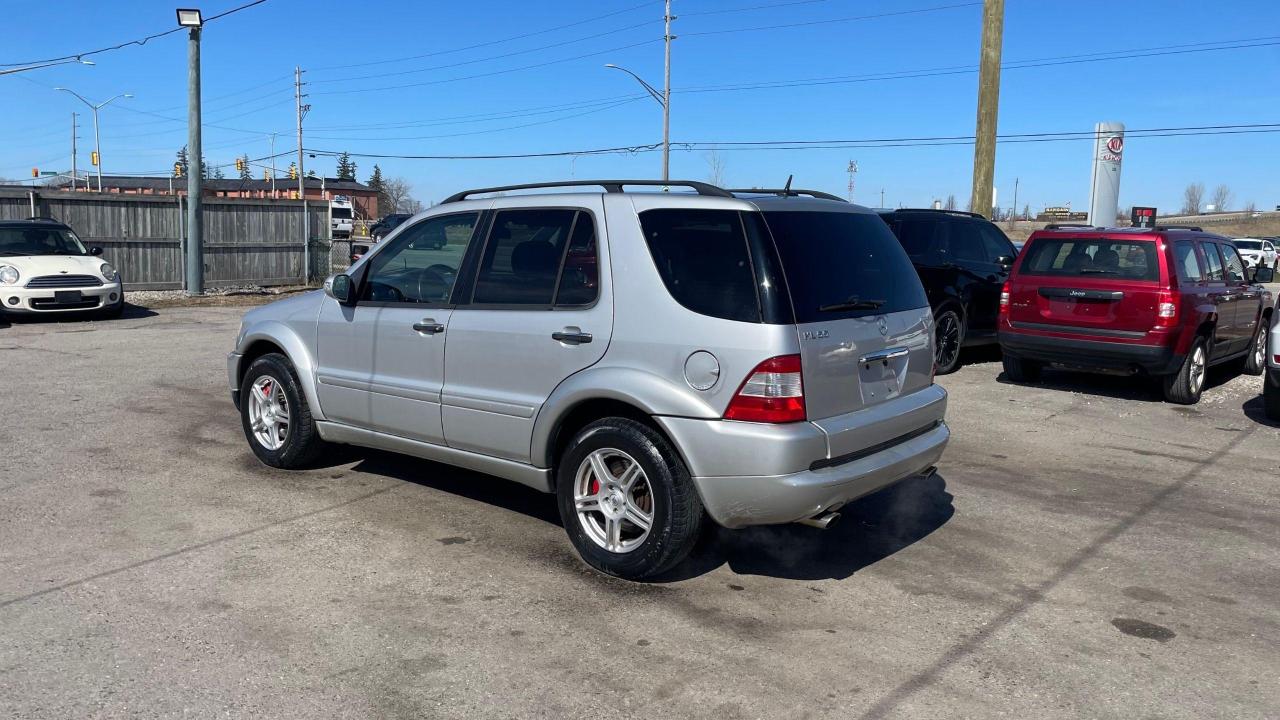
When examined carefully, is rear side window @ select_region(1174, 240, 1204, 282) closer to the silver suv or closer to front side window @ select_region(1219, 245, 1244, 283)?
front side window @ select_region(1219, 245, 1244, 283)

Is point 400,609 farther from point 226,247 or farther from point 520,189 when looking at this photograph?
point 226,247

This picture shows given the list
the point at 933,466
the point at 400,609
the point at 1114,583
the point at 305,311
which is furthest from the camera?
the point at 305,311

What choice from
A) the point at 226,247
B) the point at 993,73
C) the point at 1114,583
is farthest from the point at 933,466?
the point at 226,247

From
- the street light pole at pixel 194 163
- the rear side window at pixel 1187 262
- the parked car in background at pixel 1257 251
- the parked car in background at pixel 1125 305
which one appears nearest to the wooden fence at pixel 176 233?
the street light pole at pixel 194 163

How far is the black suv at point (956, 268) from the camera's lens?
38.4ft

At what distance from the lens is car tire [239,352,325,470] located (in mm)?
6543

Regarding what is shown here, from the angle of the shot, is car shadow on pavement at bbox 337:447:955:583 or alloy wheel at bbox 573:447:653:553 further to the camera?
car shadow on pavement at bbox 337:447:955:583

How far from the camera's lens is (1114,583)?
16.3ft

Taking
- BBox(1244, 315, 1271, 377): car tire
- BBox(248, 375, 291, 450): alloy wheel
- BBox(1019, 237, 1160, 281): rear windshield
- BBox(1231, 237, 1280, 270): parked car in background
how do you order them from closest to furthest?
BBox(248, 375, 291, 450): alloy wheel → BBox(1019, 237, 1160, 281): rear windshield → BBox(1244, 315, 1271, 377): car tire → BBox(1231, 237, 1280, 270): parked car in background

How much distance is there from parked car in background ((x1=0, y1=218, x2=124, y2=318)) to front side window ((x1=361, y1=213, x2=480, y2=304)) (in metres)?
11.2

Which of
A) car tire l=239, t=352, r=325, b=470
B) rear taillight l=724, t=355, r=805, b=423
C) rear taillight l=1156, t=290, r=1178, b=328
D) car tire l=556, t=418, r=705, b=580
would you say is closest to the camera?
rear taillight l=724, t=355, r=805, b=423

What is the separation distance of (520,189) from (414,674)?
111 inches

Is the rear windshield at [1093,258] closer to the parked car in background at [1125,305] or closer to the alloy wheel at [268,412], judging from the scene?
the parked car in background at [1125,305]

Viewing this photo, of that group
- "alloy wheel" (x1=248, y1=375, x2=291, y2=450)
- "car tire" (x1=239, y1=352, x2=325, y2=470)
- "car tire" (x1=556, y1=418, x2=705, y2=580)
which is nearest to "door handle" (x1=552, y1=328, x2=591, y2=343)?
"car tire" (x1=556, y1=418, x2=705, y2=580)
